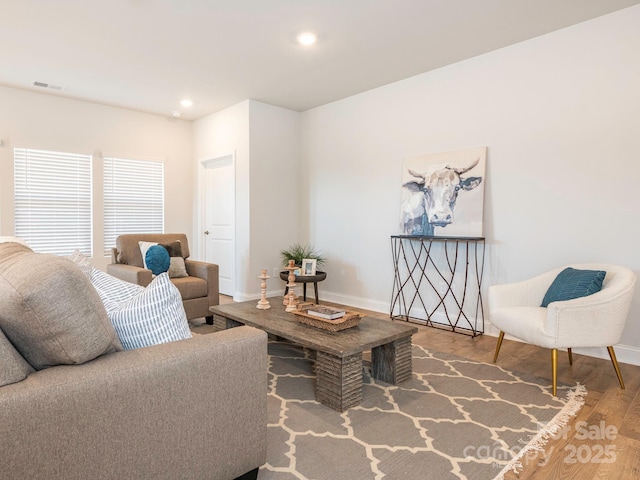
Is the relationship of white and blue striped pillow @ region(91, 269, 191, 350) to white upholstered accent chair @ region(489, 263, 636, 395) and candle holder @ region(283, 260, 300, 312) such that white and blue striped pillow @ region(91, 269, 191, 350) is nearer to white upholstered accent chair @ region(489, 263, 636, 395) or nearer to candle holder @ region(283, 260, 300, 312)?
candle holder @ region(283, 260, 300, 312)

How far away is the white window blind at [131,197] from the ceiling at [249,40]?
1.10 meters

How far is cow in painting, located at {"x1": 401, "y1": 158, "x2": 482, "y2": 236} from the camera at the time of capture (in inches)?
152

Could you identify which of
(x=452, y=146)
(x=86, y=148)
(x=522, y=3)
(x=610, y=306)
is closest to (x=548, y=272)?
(x=610, y=306)

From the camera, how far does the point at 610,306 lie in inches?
94.7

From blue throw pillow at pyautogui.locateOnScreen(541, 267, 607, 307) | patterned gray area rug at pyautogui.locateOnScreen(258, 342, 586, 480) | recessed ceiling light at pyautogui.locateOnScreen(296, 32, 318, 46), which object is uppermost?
recessed ceiling light at pyautogui.locateOnScreen(296, 32, 318, 46)

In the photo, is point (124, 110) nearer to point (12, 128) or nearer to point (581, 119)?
point (12, 128)

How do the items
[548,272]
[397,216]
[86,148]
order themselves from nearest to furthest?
[548,272] < [397,216] < [86,148]

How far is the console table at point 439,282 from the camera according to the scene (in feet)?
12.5

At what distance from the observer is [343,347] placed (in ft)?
7.16

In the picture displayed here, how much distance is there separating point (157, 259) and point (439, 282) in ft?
9.39

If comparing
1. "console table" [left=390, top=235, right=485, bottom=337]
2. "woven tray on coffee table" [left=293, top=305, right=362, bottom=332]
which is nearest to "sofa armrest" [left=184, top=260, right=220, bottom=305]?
"woven tray on coffee table" [left=293, top=305, right=362, bottom=332]

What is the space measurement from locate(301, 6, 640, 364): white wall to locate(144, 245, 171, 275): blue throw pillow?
2227 millimetres

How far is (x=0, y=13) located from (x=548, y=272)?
15.3 ft

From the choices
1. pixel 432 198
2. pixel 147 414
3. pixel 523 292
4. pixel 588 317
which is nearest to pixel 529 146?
pixel 432 198
